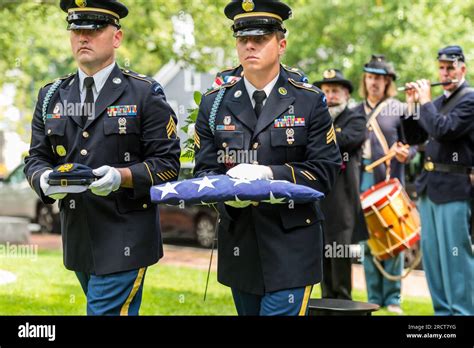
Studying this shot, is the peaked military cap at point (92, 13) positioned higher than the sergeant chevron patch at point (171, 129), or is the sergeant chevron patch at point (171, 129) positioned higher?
the peaked military cap at point (92, 13)

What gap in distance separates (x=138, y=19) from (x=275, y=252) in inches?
487

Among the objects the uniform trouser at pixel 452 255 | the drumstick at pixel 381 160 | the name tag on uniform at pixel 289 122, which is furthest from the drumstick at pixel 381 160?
the name tag on uniform at pixel 289 122

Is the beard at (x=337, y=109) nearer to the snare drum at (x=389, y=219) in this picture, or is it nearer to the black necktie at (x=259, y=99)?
the snare drum at (x=389, y=219)

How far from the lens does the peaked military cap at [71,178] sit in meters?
5.48

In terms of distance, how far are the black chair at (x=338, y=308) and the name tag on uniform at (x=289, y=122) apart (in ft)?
5.86

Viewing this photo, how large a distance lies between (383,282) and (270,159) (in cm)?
566

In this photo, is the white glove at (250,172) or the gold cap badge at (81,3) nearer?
the white glove at (250,172)

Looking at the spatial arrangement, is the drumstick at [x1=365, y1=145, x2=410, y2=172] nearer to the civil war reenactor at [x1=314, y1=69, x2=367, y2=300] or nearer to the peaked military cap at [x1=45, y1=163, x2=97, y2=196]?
the civil war reenactor at [x1=314, y1=69, x2=367, y2=300]

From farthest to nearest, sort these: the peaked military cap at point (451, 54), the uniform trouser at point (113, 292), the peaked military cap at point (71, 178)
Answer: the peaked military cap at point (451, 54) → the uniform trouser at point (113, 292) → the peaked military cap at point (71, 178)

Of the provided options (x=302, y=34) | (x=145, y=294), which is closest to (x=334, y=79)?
(x=145, y=294)

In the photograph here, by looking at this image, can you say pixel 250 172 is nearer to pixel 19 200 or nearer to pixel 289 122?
pixel 289 122

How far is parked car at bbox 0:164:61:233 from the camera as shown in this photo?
970 inches
